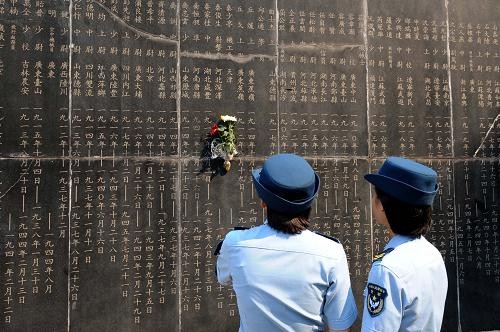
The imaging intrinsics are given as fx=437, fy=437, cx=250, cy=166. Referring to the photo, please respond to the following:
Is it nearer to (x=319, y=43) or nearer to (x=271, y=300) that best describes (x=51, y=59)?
(x=319, y=43)

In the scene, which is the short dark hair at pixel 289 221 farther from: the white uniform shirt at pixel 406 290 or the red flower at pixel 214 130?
the red flower at pixel 214 130

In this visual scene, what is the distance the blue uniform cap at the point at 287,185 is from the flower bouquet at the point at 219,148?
2.49 meters

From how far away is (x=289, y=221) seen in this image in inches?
81.4

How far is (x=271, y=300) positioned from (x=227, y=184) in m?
2.65

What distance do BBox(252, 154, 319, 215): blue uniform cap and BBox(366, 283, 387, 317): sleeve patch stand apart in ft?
1.71

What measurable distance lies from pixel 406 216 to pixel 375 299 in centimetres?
46

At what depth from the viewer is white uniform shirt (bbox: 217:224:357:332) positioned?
2027 mm

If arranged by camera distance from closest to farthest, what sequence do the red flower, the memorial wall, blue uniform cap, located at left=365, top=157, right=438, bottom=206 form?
1. blue uniform cap, located at left=365, top=157, right=438, bottom=206
2. the memorial wall
3. the red flower

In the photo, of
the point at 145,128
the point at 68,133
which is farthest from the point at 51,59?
the point at 145,128

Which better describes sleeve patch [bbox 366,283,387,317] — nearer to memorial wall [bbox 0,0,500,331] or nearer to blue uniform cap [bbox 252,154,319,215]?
blue uniform cap [bbox 252,154,319,215]

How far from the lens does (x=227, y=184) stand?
4617 mm

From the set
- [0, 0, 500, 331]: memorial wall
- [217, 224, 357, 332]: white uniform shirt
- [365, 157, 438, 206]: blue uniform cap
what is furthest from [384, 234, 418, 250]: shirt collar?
[0, 0, 500, 331]: memorial wall

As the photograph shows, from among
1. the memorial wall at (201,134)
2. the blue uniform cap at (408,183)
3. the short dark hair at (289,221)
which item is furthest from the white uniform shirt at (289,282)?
the memorial wall at (201,134)

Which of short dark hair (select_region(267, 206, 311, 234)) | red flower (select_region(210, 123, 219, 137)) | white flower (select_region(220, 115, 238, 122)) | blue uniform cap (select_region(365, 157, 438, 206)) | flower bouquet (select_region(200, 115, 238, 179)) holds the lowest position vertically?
short dark hair (select_region(267, 206, 311, 234))
